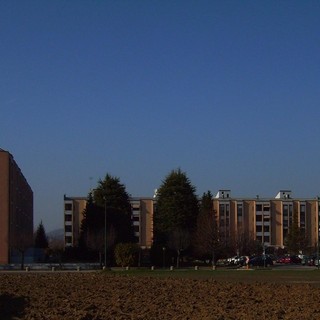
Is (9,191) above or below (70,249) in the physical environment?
above

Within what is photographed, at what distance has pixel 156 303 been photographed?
2320cm

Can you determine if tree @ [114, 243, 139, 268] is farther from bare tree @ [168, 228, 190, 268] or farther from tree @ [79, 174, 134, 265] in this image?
bare tree @ [168, 228, 190, 268]

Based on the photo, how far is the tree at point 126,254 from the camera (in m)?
69.3

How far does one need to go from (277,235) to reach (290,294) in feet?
316

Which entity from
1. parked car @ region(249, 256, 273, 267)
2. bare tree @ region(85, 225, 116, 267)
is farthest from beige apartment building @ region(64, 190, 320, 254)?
parked car @ region(249, 256, 273, 267)

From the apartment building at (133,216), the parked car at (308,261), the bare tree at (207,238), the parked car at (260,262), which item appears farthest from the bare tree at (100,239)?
the apartment building at (133,216)

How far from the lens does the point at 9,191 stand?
72.9 meters

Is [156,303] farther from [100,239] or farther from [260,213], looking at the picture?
[260,213]

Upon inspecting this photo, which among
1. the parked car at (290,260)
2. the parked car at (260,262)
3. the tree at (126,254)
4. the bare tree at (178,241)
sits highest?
the bare tree at (178,241)

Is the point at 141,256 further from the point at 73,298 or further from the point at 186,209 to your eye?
the point at 73,298

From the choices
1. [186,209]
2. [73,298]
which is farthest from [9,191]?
[73,298]

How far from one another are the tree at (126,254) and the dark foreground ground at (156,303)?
124 ft

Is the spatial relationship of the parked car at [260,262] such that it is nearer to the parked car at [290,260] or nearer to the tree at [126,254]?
the tree at [126,254]

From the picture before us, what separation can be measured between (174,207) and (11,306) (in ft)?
196
